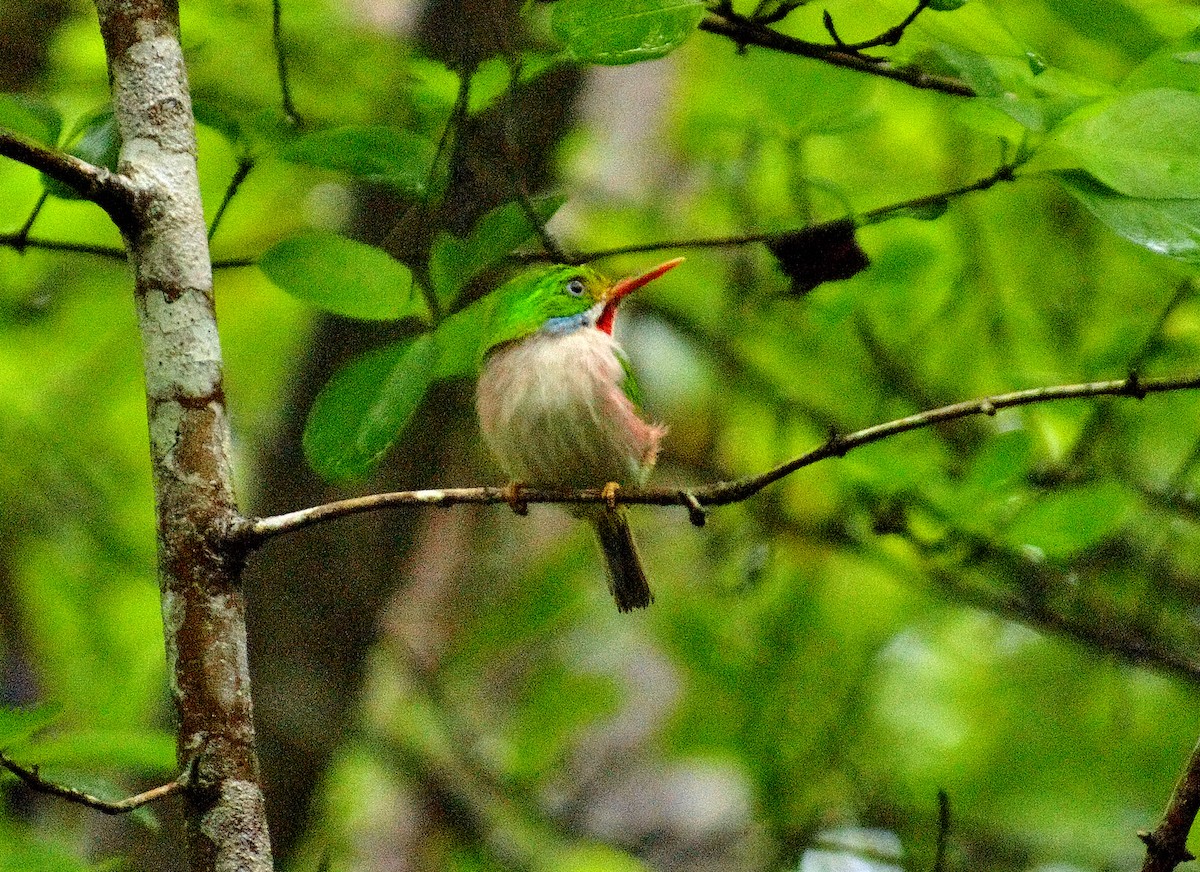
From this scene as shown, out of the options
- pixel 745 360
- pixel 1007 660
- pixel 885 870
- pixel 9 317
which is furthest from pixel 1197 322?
pixel 9 317

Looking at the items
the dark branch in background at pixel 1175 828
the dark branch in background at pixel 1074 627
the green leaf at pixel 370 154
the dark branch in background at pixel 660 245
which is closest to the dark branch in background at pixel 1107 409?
the dark branch in background at pixel 1074 627

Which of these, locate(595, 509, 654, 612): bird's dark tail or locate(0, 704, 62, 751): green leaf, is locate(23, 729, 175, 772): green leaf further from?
locate(595, 509, 654, 612): bird's dark tail

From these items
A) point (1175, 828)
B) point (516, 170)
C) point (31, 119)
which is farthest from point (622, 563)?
point (1175, 828)

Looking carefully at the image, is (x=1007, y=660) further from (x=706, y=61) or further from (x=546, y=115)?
(x=546, y=115)

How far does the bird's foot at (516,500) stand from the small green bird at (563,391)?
0.13 metres

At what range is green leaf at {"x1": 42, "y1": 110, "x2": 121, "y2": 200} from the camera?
2.33 m

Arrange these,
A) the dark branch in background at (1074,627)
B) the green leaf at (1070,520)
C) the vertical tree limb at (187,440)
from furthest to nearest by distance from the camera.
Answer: the dark branch in background at (1074,627) < the green leaf at (1070,520) < the vertical tree limb at (187,440)

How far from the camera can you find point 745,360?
5285mm

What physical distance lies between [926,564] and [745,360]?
131 centimetres

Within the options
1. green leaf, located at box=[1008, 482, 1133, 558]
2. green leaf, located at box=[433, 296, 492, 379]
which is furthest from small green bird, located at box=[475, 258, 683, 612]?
green leaf, located at box=[1008, 482, 1133, 558]

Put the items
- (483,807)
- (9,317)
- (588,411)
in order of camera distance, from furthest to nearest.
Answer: (483,807) < (9,317) < (588,411)

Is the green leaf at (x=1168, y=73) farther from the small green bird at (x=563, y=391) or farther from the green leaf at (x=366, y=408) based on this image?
the small green bird at (x=563, y=391)

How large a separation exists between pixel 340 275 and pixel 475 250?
0.85 feet

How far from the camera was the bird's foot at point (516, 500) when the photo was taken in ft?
6.83
